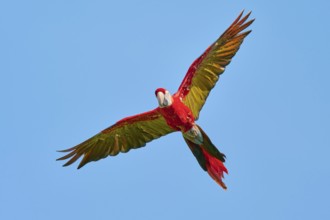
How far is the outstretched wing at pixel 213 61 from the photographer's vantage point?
20.4m

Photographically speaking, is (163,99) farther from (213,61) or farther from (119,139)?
(119,139)

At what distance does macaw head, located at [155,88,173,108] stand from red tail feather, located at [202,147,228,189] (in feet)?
5.31

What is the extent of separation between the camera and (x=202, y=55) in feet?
66.8

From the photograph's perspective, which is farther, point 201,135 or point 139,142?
point 139,142

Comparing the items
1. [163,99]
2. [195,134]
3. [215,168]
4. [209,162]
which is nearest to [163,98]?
[163,99]

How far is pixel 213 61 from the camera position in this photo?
808 inches

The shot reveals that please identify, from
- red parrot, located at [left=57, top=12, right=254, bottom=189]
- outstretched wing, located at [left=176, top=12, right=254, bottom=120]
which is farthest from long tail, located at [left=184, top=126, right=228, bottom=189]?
outstretched wing, located at [left=176, top=12, right=254, bottom=120]

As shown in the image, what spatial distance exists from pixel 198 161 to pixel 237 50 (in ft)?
9.23

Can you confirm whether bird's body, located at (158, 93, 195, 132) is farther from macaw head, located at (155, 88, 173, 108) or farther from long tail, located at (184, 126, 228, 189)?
long tail, located at (184, 126, 228, 189)

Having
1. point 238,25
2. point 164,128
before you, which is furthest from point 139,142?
point 238,25

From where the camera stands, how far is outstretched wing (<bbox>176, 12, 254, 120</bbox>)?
2042 centimetres

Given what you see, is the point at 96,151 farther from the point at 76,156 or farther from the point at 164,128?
the point at 164,128

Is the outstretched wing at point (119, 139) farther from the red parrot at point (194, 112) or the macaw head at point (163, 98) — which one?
the macaw head at point (163, 98)

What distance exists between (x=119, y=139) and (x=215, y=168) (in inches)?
102
